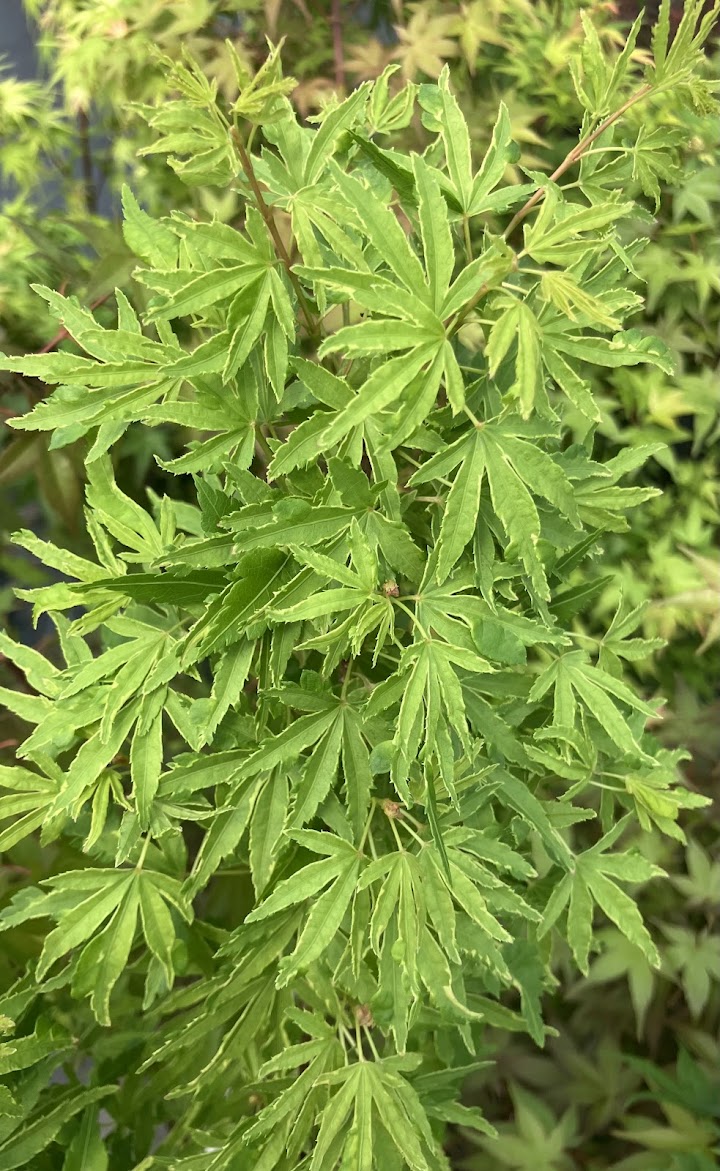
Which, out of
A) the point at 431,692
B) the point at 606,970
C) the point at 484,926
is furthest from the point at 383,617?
the point at 606,970

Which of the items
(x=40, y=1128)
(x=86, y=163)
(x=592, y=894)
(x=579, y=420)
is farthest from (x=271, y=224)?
(x=86, y=163)

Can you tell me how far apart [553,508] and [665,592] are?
72 centimetres

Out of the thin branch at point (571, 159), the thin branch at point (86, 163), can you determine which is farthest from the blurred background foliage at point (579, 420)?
the thin branch at point (571, 159)

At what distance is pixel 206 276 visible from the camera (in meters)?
0.37

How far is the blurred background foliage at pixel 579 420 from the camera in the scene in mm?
871

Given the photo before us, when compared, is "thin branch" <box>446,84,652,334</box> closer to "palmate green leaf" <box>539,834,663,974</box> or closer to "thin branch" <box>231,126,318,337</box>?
"thin branch" <box>231,126,318,337</box>

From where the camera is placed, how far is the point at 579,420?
1.02 m

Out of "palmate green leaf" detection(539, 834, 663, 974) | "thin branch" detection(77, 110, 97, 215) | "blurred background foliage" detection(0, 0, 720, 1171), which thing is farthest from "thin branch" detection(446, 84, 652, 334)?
"thin branch" detection(77, 110, 97, 215)

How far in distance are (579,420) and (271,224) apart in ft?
2.32

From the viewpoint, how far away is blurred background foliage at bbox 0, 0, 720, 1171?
87 cm

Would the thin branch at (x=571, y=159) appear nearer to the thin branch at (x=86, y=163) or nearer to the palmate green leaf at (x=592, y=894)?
the palmate green leaf at (x=592, y=894)

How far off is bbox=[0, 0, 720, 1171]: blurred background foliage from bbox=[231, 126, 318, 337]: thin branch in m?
0.42

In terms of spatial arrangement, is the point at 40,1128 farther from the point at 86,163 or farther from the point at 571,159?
the point at 86,163

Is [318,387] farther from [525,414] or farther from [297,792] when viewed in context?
[297,792]
